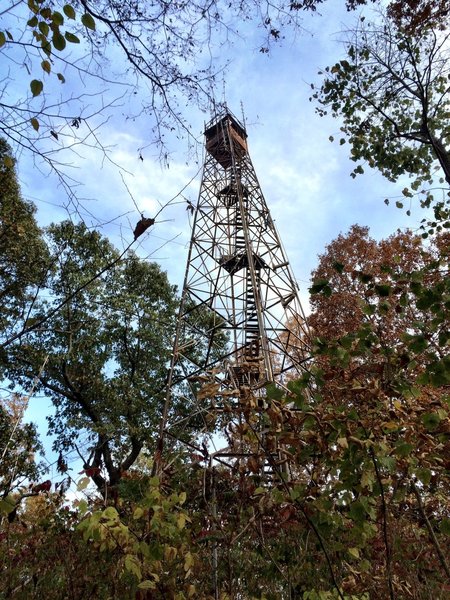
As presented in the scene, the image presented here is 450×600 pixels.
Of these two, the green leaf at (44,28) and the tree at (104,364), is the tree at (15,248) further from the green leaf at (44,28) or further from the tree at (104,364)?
the green leaf at (44,28)

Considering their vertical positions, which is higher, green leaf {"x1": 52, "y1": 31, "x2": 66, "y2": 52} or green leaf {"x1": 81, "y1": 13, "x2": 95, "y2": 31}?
green leaf {"x1": 81, "y1": 13, "x2": 95, "y2": 31}

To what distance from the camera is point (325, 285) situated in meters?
2.27

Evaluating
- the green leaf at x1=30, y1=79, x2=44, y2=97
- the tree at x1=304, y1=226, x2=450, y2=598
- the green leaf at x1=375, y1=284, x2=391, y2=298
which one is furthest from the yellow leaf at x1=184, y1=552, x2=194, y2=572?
the green leaf at x1=30, y1=79, x2=44, y2=97

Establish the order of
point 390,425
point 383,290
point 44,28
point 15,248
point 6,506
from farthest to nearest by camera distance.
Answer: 1. point 15,248
2. point 383,290
3. point 390,425
4. point 44,28
5. point 6,506

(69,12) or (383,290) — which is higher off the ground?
(69,12)

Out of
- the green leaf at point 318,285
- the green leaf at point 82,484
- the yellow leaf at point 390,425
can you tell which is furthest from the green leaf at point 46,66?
the yellow leaf at point 390,425

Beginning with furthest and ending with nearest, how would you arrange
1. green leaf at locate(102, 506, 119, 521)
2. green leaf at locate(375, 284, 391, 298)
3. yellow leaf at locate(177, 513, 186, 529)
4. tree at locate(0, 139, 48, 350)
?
tree at locate(0, 139, 48, 350)
green leaf at locate(375, 284, 391, 298)
yellow leaf at locate(177, 513, 186, 529)
green leaf at locate(102, 506, 119, 521)

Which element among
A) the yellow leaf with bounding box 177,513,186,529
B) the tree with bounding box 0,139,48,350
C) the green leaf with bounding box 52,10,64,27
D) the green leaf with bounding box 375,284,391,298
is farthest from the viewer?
the tree with bounding box 0,139,48,350

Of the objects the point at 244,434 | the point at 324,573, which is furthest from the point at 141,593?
the point at 324,573

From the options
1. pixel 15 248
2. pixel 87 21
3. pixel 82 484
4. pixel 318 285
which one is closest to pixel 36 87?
pixel 87 21

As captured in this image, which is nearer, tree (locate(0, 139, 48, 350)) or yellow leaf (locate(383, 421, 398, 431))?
yellow leaf (locate(383, 421, 398, 431))

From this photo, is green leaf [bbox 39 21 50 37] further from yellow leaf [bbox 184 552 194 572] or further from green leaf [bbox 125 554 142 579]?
yellow leaf [bbox 184 552 194 572]

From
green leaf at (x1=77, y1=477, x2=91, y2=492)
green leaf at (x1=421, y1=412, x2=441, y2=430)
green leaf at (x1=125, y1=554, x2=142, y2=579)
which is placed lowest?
green leaf at (x1=125, y1=554, x2=142, y2=579)

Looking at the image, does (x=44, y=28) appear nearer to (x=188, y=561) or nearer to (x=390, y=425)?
(x=390, y=425)
